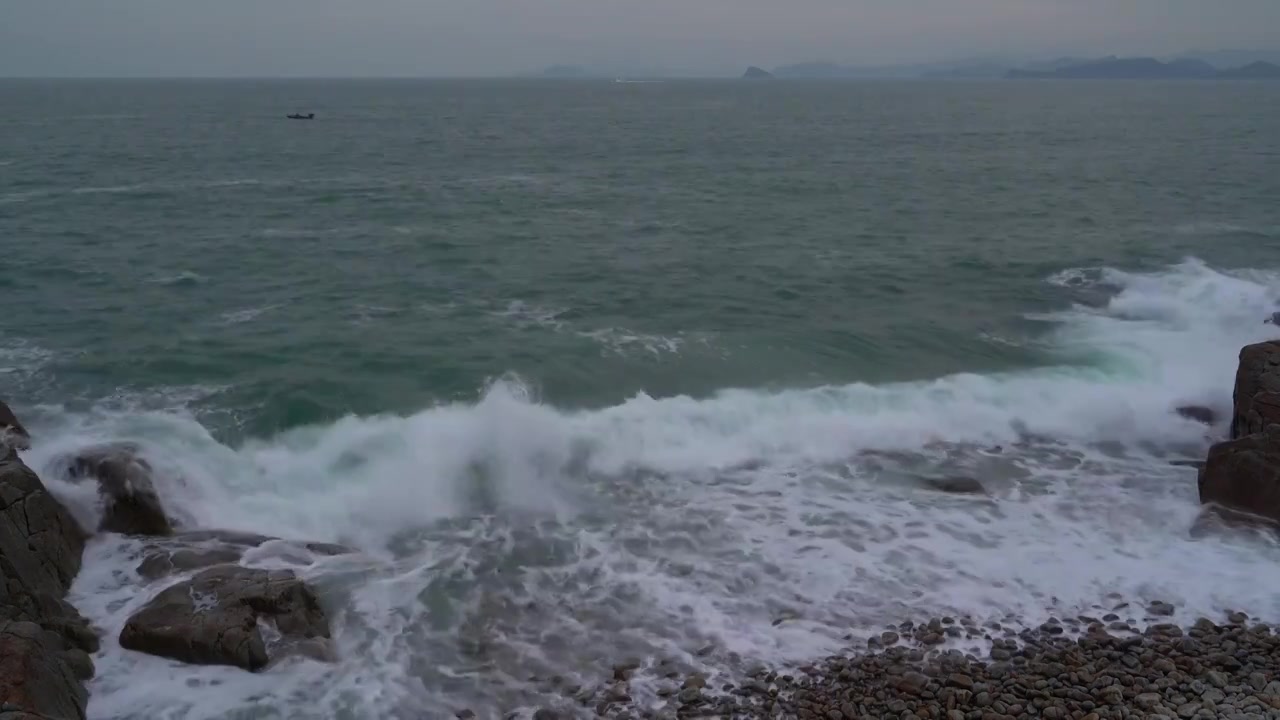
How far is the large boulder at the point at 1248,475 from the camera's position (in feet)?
54.3

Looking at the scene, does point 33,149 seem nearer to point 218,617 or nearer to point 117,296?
point 117,296

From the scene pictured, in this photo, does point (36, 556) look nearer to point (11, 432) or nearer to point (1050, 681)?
point (11, 432)

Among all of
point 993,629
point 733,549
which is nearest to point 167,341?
point 733,549

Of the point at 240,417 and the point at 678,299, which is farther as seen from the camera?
the point at 678,299

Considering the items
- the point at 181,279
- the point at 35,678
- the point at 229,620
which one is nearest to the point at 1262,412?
the point at 229,620

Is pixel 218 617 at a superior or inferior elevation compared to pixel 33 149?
inferior

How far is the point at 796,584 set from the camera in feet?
48.9

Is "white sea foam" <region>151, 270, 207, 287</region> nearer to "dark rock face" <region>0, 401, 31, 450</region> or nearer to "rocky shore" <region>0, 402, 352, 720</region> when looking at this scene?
"dark rock face" <region>0, 401, 31, 450</region>

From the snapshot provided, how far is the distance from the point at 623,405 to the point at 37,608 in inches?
471

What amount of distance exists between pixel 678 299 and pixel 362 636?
1752cm

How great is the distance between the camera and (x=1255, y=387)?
1891cm

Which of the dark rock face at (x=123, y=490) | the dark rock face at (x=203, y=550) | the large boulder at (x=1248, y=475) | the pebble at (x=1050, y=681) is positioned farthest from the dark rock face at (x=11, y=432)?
the large boulder at (x=1248, y=475)

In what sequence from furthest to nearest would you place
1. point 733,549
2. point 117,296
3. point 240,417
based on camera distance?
point 117,296
point 240,417
point 733,549

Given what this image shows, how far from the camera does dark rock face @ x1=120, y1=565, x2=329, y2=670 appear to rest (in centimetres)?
1255
